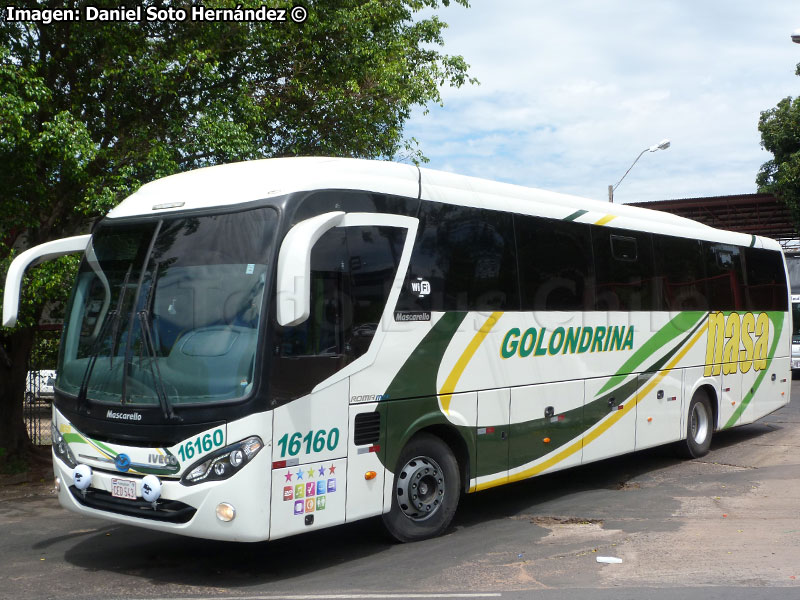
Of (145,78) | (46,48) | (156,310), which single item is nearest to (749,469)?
(156,310)

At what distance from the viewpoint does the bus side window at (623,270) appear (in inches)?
396

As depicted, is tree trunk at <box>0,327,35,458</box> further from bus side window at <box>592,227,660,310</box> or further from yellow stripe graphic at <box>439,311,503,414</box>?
bus side window at <box>592,227,660,310</box>

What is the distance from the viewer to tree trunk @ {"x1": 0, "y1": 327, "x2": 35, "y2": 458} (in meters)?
12.3

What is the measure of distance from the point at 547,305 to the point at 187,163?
5.18 metres

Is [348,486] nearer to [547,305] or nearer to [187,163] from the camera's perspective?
[547,305]

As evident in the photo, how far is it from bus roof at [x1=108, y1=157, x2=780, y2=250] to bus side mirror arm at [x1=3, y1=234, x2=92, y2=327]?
56 centimetres

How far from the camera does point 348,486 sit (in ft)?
22.7

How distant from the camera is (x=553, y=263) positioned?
934 centimetres

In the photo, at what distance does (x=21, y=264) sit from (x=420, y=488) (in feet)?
12.7

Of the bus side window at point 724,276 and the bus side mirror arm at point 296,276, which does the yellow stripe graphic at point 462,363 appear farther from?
the bus side window at point 724,276

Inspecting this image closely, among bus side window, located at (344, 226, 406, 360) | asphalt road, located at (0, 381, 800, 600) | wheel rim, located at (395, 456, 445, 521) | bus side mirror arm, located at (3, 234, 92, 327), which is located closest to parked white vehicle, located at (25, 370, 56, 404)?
asphalt road, located at (0, 381, 800, 600)

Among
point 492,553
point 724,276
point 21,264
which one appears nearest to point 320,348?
point 492,553

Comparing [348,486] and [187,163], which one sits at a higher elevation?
[187,163]

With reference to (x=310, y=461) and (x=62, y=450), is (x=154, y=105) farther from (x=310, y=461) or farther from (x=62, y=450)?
(x=310, y=461)
